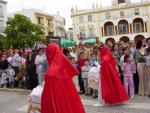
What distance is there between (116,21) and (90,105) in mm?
61842

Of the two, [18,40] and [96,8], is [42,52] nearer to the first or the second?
[18,40]

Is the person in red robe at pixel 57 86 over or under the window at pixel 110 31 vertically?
under

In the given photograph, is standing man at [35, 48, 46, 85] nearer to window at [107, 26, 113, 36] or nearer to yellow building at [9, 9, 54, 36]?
yellow building at [9, 9, 54, 36]

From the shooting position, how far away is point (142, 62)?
11.8 metres

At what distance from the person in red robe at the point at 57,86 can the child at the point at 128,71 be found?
5055 millimetres

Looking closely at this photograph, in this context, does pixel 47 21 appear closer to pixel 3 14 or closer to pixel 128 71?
pixel 3 14

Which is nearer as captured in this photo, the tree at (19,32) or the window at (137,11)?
the tree at (19,32)

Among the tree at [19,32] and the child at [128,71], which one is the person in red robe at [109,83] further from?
the tree at [19,32]

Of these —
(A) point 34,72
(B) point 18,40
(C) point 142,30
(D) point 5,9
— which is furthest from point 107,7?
(A) point 34,72

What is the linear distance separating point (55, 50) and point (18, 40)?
43.6 metres

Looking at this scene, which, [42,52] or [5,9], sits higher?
[5,9]

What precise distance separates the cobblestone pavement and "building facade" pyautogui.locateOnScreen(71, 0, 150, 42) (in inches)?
2274

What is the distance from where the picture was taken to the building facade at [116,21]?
69312mm

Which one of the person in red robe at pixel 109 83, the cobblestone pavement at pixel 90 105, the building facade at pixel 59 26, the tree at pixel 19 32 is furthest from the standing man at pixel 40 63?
the building facade at pixel 59 26
